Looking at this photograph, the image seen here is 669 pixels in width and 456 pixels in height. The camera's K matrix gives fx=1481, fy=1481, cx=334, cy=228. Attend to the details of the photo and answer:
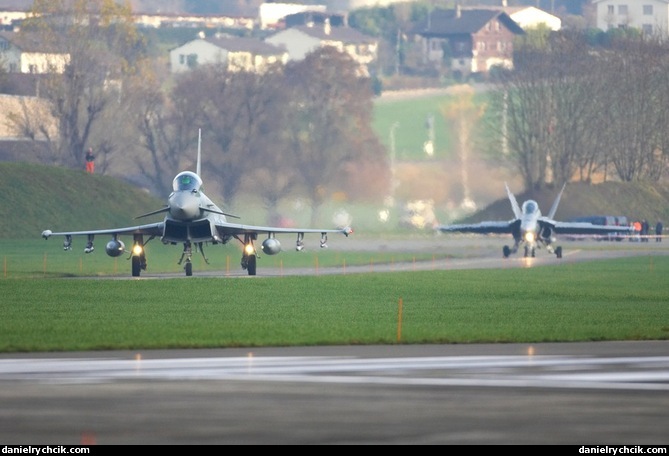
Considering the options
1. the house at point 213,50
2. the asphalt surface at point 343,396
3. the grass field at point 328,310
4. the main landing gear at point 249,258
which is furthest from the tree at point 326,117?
the asphalt surface at point 343,396

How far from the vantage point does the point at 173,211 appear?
150ft

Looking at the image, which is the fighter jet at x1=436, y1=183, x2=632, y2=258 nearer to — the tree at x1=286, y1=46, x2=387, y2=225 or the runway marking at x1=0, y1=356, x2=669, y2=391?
the tree at x1=286, y1=46, x2=387, y2=225

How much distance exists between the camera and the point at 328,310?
109 ft

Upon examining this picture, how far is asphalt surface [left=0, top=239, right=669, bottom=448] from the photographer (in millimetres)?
16281

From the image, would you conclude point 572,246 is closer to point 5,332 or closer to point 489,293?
point 489,293

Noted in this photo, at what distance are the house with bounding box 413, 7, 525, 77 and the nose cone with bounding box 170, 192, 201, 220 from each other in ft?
352

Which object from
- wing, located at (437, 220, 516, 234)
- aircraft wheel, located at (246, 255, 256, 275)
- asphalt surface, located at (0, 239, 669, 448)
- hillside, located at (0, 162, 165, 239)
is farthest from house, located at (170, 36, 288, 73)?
asphalt surface, located at (0, 239, 669, 448)

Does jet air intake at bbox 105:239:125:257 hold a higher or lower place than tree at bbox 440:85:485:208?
lower

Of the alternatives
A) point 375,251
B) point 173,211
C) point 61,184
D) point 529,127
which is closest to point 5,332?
point 173,211

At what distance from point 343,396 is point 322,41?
13816 cm

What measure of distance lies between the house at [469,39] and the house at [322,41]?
5774mm

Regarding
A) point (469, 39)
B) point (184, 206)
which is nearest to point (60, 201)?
point (184, 206)

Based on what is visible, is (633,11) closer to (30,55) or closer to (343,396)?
(30,55)

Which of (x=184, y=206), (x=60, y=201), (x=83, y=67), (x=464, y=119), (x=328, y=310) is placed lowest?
(x=328, y=310)
